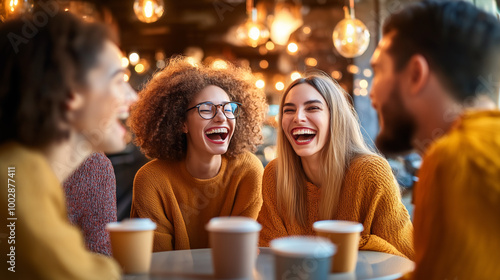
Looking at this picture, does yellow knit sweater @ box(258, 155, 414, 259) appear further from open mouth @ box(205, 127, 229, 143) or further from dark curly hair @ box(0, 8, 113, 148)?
dark curly hair @ box(0, 8, 113, 148)

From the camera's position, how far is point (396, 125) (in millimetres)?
1274

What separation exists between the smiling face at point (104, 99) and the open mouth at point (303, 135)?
1.22 metres

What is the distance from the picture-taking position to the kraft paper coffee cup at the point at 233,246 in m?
→ 1.24

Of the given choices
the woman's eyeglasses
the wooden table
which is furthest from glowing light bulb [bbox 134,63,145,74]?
the wooden table

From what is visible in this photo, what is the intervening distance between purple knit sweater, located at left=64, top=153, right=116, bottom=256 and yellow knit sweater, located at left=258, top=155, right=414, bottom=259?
31.0 inches

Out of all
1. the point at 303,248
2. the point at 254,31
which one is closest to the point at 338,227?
the point at 303,248

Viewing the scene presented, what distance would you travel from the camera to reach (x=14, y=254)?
102 centimetres

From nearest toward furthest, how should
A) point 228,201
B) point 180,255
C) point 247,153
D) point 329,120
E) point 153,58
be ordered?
point 180,255
point 329,120
point 228,201
point 247,153
point 153,58

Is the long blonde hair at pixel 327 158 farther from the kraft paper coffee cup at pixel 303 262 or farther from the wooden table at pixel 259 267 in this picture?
the kraft paper coffee cup at pixel 303 262

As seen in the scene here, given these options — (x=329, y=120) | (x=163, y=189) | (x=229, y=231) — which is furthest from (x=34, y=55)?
(x=329, y=120)

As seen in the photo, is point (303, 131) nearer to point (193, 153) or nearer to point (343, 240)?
point (193, 153)

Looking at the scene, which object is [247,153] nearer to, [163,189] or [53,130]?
[163,189]

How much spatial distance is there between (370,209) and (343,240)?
0.77 meters

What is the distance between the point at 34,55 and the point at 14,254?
483mm
